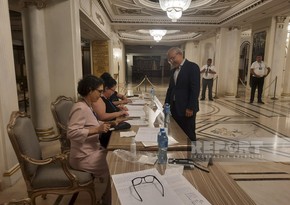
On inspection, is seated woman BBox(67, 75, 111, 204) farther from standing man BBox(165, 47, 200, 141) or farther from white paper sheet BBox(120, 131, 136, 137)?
standing man BBox(165, 47, 200, 141)

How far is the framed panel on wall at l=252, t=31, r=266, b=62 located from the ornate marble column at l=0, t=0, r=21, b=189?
882 cm

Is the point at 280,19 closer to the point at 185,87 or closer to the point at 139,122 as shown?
the point at 185,87

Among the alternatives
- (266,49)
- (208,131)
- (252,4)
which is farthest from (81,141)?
(266,49)

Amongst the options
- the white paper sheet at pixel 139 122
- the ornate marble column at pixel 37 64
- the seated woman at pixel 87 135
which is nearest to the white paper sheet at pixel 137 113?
the white paper sheet at pixel 139 122

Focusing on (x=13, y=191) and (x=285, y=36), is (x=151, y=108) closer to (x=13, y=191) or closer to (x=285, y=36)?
(x=13, y=191)

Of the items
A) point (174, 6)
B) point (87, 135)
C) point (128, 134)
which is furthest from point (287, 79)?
point (87, 135)

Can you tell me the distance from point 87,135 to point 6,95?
3.73 ft

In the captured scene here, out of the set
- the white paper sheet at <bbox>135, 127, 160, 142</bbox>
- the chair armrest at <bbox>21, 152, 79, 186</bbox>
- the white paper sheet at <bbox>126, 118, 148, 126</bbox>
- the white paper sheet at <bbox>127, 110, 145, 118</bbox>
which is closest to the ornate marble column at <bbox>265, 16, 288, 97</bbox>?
the white paper sheet at <bbox>127, 110, 145, 118</bbox>

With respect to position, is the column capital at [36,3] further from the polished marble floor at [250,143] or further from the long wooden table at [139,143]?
the long wooden table at [139,143]

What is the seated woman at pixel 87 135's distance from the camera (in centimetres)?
177

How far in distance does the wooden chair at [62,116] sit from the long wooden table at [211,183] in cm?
112

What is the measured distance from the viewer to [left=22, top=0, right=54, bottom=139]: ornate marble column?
3.51m

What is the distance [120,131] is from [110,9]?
6.40 m

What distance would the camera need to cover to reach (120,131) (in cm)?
213
